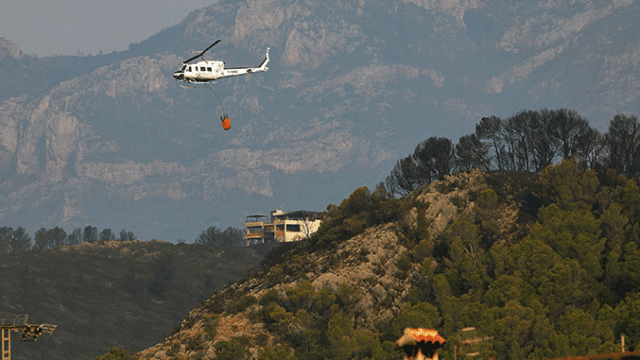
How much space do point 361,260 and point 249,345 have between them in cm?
2531

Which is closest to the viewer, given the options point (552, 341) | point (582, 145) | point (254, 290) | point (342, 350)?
point (552, 341)

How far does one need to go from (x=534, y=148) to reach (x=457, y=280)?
49633 mm

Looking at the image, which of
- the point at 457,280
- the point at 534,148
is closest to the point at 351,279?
the point at 457,280

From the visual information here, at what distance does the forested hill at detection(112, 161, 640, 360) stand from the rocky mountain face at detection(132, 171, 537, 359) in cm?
21

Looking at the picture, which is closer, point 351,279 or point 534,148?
point 351,279

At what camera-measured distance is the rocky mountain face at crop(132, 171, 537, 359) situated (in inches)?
4230

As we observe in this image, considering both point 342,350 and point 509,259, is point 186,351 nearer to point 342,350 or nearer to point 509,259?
point 342,350

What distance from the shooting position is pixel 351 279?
11781 centimetres

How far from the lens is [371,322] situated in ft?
367

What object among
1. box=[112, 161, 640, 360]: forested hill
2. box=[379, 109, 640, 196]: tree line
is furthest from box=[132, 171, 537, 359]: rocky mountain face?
box=[379, 109, 640, 196]: tree line

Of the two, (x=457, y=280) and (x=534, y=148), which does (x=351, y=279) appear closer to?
(x=457, y=280)

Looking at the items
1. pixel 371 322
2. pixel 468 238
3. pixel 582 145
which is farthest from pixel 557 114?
pixel 371 322

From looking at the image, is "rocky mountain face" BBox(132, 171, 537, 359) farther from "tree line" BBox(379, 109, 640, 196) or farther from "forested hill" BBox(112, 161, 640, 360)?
"tree line" BBox(379, 109, 640, 196)

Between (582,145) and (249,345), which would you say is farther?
(582,145)
